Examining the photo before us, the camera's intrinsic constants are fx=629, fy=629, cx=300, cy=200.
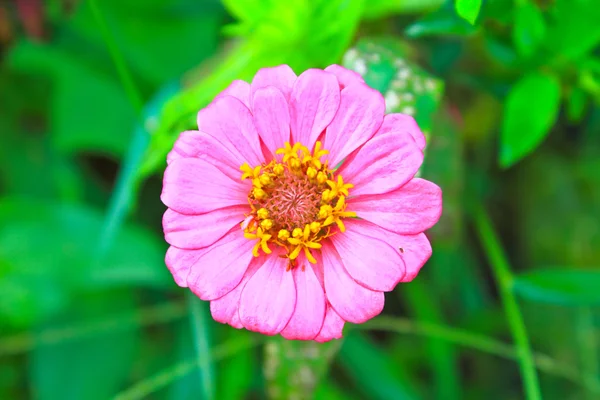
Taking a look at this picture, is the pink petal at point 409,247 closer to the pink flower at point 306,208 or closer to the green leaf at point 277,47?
the pink flower at point 306,208

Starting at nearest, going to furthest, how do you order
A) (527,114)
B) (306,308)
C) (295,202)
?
(306,308) → (295,202) → (527,114)

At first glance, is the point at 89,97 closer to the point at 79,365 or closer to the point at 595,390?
the point at 79,365

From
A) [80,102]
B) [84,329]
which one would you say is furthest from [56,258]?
[80,102]

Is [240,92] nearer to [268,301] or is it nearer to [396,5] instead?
[268,301]

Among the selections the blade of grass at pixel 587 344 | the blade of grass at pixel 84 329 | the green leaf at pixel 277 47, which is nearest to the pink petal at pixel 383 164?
the green leaf at pixel 277 47

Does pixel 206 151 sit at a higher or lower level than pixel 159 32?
lower

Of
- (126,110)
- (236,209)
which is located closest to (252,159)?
(236,209)

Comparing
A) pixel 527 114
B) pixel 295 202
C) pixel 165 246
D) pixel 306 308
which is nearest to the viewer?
pixel 306 308
